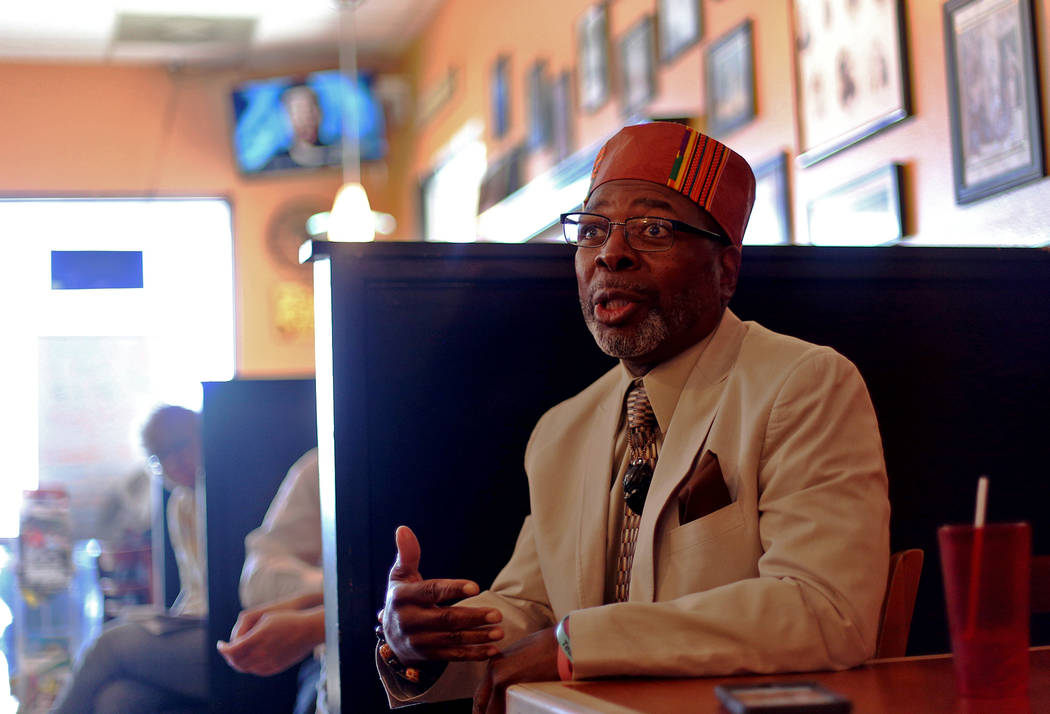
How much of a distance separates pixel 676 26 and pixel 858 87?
48.9 inches

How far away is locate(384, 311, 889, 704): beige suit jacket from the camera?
1266 mm

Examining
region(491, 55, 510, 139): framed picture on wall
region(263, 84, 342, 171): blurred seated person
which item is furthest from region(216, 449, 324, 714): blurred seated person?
region(263, 84, 342, 171): blurred seated person

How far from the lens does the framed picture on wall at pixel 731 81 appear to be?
3715 mm

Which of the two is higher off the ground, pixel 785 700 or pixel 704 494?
pixel 704 494

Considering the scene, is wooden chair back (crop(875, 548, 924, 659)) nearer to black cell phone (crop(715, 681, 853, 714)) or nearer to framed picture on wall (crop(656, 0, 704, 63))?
black cell phone (crop(715, 681, 853, 714))

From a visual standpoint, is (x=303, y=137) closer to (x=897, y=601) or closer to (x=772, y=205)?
(x=772, y=205)

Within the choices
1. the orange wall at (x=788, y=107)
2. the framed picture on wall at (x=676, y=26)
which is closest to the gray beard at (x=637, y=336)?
the orange wall at (x=788, y=107)

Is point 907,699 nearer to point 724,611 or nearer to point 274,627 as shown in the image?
point 724,611

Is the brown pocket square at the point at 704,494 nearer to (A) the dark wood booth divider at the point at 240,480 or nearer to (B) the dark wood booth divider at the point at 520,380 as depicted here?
(B) the dark wood booth divider at the point at 520,380

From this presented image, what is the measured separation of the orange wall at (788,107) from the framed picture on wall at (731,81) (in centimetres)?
3

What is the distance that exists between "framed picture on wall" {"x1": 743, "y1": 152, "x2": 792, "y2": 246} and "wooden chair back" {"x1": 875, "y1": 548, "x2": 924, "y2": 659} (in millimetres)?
2133

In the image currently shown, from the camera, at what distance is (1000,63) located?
252cm

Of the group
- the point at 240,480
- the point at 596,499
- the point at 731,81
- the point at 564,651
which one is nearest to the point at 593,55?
the point at 731,81

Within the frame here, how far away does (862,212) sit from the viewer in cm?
309
